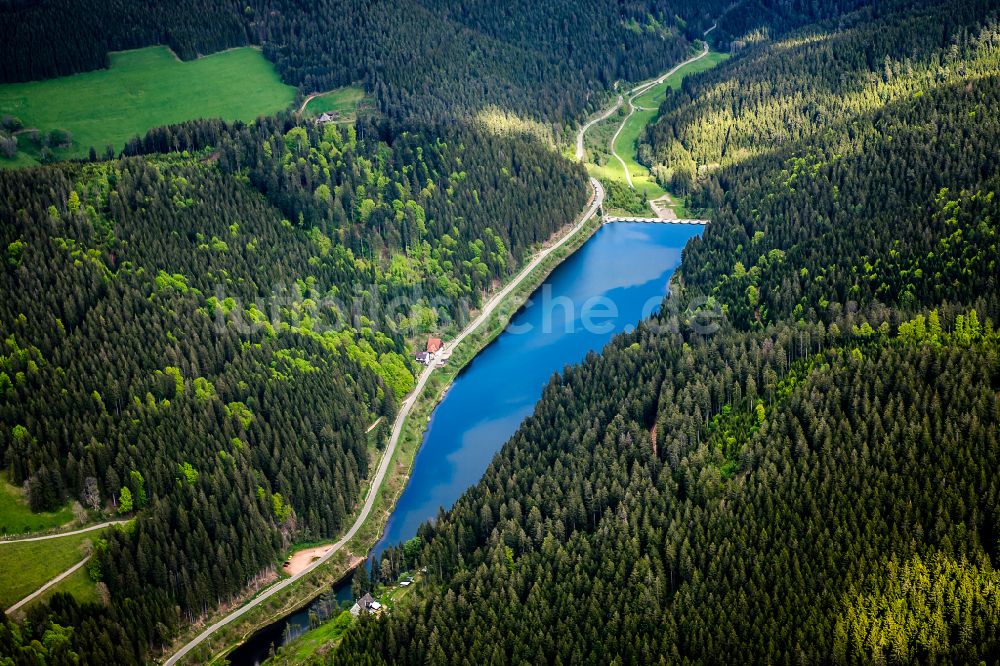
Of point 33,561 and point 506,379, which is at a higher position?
point 33,561

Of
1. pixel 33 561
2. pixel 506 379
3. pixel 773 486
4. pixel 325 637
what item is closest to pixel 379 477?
pixel 325 637

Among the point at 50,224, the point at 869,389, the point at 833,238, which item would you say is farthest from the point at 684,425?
the point at 50,224

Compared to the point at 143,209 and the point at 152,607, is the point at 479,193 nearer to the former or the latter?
the point at 143,209

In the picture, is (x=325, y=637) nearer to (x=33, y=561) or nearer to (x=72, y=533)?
(x=72, y=533)

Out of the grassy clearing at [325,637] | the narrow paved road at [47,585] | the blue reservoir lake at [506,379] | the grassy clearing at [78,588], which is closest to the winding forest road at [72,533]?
the narrow paved road at [47,585]

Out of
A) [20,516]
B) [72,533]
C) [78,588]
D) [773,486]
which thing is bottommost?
[773,486]

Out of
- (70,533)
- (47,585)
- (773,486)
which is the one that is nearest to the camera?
(773,486)
